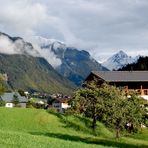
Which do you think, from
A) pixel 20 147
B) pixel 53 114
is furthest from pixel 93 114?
pixel 20 147

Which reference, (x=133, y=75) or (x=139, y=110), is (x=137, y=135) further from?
(x=133, y=75)

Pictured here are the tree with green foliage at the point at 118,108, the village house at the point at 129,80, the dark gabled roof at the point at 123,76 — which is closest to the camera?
the tree with green foliage at the point at 118,108

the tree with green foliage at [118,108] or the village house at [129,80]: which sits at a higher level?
the village house at [129,80]

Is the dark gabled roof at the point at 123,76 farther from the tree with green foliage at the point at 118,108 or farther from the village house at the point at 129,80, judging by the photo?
the tree with green foliage at the point at 118,108

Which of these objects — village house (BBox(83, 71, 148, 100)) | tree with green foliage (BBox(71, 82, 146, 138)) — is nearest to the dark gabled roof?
village house (BBox(83, 71, 148, 100))

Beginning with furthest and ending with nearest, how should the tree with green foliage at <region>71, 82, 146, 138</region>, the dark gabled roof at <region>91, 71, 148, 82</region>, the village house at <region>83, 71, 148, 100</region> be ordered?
the dark gabled roof at <region>91, 71, 148, 82</region>
the village house at <region>83, 71, 148, 100</region>
the tree with green foliage at <region>71, 82, 146, 138</region>

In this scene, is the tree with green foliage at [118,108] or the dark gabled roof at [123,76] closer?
the tree with green foliage at [118,108]

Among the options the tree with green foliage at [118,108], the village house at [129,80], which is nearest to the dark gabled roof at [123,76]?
the village house at [129,80]

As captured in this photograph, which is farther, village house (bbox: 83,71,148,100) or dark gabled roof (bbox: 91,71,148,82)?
dark gabled roof (bbox: 91,71,148,82)

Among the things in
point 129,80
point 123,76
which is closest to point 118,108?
point 129,80

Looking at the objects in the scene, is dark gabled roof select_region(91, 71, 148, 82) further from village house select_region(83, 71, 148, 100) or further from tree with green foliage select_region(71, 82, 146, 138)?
tree with green foliage select_region(71, 82, 146, 138)

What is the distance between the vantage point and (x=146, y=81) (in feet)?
325

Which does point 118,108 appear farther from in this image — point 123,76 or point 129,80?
point 123,76

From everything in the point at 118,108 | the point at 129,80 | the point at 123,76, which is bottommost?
the point at 118,108
